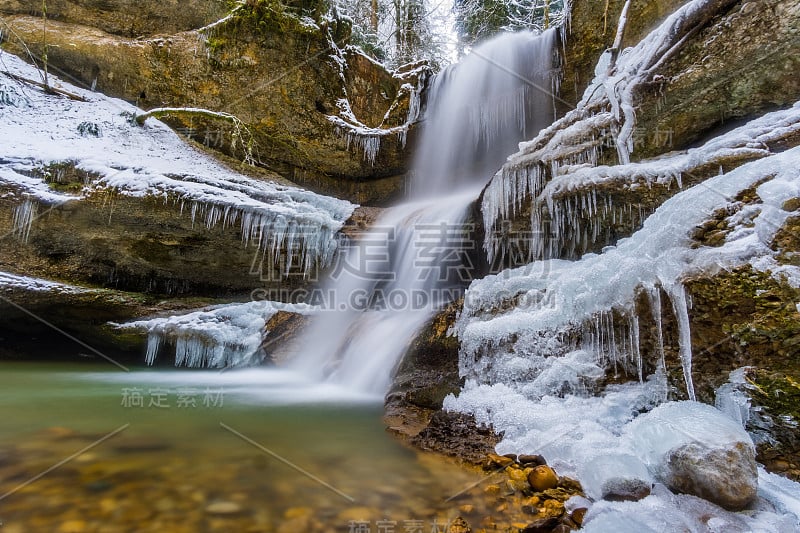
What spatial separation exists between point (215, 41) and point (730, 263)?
33.1 ft

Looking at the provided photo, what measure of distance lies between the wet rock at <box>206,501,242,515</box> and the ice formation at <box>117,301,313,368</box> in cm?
478

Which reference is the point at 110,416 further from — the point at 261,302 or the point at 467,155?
the point at 467,155

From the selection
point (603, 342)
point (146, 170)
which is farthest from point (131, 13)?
point (603, 342)

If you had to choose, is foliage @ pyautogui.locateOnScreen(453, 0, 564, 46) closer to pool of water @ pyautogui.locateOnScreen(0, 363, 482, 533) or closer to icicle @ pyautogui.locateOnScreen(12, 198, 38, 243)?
icicle @ pyautogui.locateOnScreen(12, 198, 38, 243)

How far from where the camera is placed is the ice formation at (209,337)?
237 inches

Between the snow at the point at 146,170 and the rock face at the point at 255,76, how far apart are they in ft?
2.10

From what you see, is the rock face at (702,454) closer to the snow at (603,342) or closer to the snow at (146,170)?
the snow at (603,342)

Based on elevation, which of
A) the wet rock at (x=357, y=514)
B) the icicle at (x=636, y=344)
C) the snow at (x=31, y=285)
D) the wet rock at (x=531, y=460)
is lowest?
the wet rock at (x=357, y=514)

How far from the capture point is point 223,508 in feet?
5.29

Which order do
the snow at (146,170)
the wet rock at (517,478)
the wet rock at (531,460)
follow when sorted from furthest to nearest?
the snow at (146,170), the wet rock at (531,460), the wet rock at (517,478)

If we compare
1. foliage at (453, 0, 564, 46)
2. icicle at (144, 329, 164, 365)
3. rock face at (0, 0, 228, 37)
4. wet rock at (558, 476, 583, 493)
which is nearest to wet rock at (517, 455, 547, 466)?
wet rock at (558, 476, 583, 493)

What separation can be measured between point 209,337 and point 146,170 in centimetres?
277

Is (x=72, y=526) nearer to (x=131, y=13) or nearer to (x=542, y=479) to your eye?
(x=542, y=479)

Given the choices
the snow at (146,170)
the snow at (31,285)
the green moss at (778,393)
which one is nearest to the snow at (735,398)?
the green moss at (778,393)
